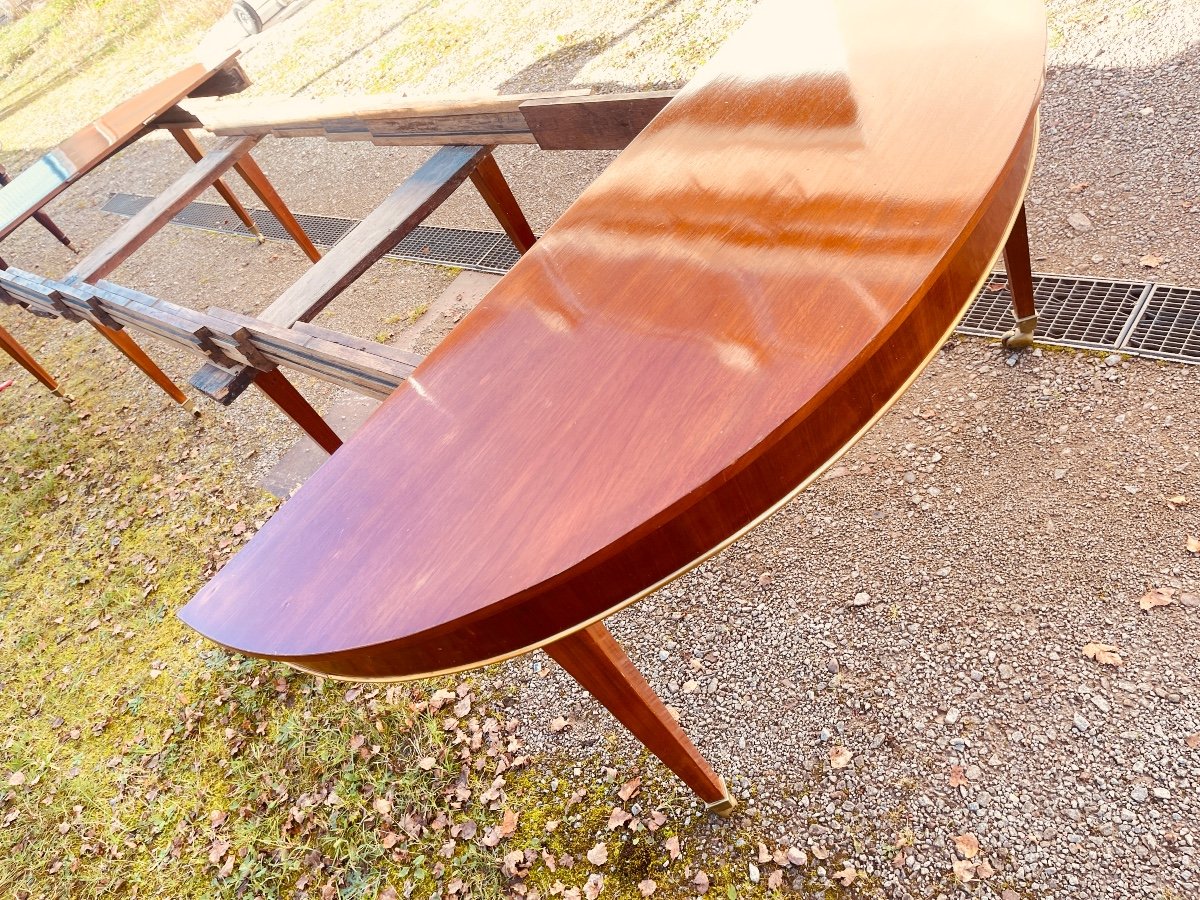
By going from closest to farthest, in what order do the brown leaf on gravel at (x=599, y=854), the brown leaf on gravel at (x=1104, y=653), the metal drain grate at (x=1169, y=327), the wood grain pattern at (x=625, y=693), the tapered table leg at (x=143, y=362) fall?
1. the wood grain pattern at (x=625, y=693)
2. the brown leaf on gravel at (x=1104, y=653)
3. the brown leaf on gravel at (x=599, y=854)
4. the metal drain grate at (x=1169, y=327)
5. the tapered table leg at (x=143, y=362)

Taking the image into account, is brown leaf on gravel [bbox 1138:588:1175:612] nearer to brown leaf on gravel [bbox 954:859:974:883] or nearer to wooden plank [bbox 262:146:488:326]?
brown leaf on gravel [bbox 954:859:974:883]

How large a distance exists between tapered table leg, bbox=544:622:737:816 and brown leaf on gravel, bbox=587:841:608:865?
0.37 metres

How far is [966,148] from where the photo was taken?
47.7 inches

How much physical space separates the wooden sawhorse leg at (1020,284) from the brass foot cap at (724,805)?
1.73m

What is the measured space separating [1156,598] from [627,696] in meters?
1.53

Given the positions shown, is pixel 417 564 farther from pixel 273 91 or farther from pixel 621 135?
pixel 273 91

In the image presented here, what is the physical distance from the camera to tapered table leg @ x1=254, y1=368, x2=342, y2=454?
2.79 m

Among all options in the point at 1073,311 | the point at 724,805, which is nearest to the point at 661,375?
the point at 724,805

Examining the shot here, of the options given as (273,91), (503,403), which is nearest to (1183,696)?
(503,403)

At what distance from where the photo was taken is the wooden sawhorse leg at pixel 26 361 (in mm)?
4934

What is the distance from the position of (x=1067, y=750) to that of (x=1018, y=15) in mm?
1682

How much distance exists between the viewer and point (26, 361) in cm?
513

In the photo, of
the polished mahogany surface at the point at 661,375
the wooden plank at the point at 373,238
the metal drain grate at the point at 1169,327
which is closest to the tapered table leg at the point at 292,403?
the wooden plank at the point at 373,238

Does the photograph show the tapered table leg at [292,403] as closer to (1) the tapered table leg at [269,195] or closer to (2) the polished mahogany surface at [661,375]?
(2) the polished mahogany surface at [661,375]
